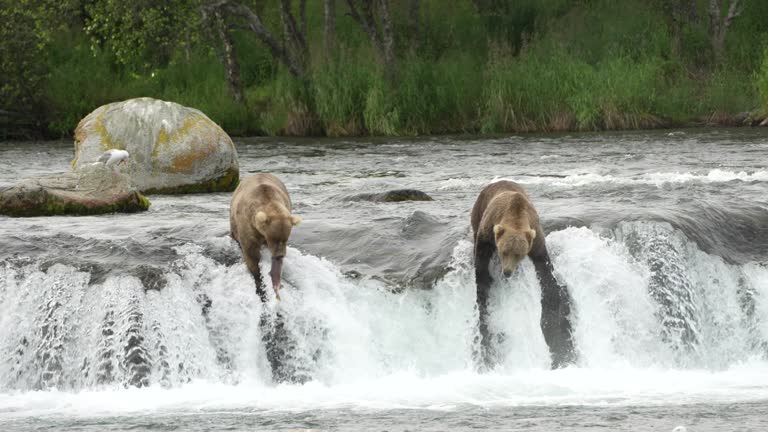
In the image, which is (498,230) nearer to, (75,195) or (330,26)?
(75,195)

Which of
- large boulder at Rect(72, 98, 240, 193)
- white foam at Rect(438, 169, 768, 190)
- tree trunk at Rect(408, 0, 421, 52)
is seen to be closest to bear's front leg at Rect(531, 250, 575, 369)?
white foam at Rect(438, 169, 768, 190)

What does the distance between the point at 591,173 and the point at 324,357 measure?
35.9 feet

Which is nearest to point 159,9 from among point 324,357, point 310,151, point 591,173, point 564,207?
point 310,151

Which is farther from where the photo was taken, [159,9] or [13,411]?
[159,9]

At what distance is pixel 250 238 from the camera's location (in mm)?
11758

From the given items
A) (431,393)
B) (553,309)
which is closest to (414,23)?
(553,309)

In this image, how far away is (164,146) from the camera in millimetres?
19906

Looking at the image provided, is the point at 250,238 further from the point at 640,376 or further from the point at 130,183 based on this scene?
the point at 130,183

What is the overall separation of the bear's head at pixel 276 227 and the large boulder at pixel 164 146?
28.9ft

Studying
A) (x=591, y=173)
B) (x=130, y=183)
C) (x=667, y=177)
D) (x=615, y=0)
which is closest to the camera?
(x=130, y=183)

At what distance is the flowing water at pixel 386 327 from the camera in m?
10.1

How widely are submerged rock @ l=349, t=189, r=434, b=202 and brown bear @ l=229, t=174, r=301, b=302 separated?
15.3 feet

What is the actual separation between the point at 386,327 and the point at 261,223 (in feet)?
5.53

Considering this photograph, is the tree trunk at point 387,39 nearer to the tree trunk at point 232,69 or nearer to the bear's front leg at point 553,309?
the tree trunk at point 232,69
